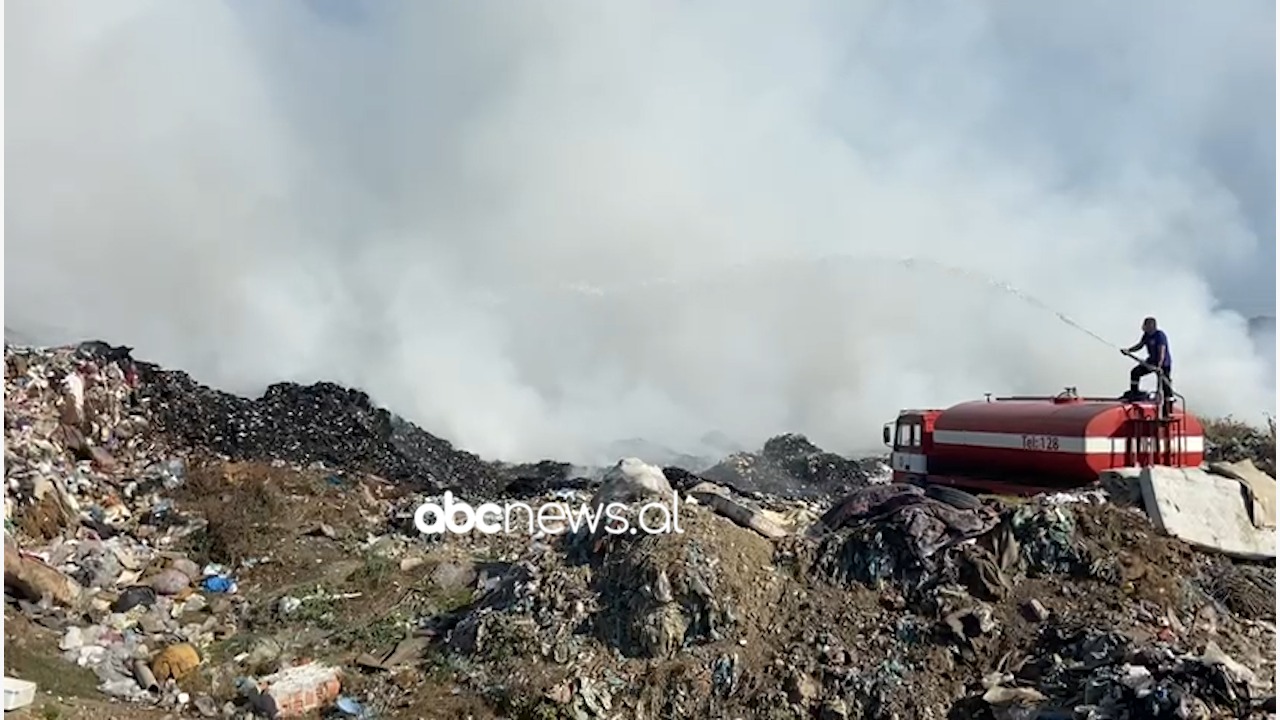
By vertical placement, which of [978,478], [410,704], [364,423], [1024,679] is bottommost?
[410,704]

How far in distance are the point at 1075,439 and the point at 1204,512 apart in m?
1.18

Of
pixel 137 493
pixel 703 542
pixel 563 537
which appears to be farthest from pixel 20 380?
pixel 703 542

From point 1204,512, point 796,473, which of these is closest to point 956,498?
point 1204,512

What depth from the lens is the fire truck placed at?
895 centimetres

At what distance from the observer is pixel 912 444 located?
37.7 ft

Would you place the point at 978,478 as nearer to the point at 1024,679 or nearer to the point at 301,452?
the point at 1024,679

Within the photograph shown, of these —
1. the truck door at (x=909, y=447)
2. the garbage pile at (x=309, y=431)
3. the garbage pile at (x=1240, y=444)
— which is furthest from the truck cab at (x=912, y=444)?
the garbage pile at (x=309, y=431)

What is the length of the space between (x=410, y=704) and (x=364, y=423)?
9090 millimetres

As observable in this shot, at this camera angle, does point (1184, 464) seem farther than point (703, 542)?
Yes

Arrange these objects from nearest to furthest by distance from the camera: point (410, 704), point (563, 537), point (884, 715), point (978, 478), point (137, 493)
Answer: point (884, 715)
point (410, 704)
point (563, 537)
point (978, 478)
point (137, 493)

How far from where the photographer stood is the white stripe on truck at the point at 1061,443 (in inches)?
351

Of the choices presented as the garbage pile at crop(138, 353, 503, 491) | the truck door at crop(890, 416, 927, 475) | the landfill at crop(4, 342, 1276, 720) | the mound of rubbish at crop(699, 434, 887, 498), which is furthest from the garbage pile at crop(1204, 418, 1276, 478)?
the garbage pile at crop(138, 353, 503, 491)

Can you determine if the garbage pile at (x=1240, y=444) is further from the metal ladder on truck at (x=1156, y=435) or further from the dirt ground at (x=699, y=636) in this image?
the dirt ground at (x=699, y=636)

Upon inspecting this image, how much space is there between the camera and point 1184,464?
915 cm
